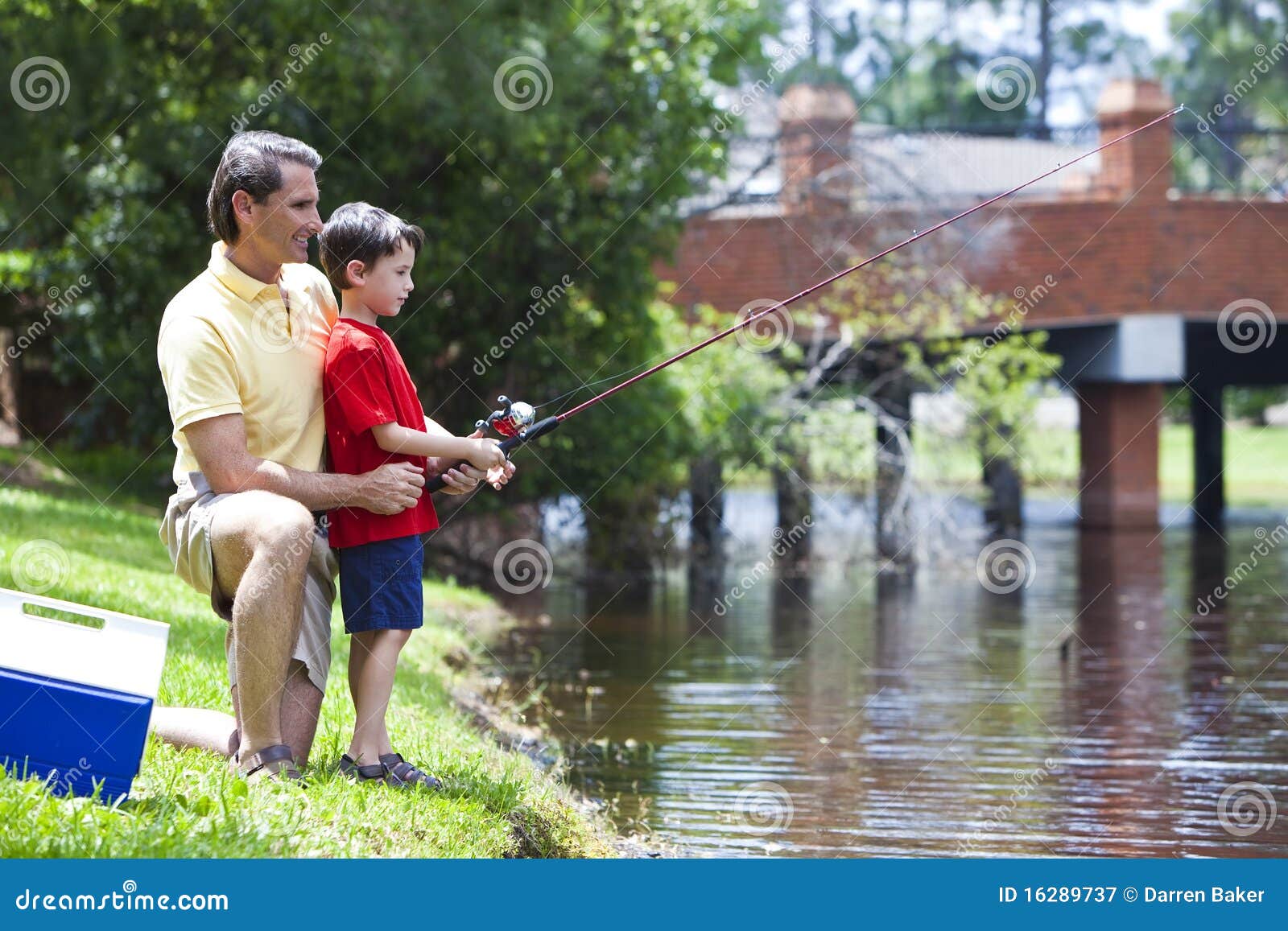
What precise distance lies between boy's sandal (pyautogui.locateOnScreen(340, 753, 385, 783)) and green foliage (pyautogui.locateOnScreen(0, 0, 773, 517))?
9.66 meters

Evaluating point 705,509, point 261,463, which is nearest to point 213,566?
point 261,463

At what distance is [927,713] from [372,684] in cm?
497

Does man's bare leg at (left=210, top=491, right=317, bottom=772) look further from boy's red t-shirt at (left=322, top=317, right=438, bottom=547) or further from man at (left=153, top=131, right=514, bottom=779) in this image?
boy's red t-shirt at (left=322, top=317, right=438, bottom=547)

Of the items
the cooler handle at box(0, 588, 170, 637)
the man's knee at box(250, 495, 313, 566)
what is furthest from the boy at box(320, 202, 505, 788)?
the cooler handle at box(0, 588, 170, 637)

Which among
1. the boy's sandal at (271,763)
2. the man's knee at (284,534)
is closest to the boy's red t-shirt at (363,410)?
the man's knee at (284,534)

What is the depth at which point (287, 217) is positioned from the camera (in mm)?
4523

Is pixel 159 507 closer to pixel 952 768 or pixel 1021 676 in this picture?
pixel 1021 676

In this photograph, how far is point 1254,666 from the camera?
1083 cm

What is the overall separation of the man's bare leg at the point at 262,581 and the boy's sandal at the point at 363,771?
24 cm

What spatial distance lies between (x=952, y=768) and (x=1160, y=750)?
4.02 ft

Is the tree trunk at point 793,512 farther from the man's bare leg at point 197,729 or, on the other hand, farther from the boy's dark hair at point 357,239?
the boy's dark hair at point 357,239

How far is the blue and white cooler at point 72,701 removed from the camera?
3863 millimetres

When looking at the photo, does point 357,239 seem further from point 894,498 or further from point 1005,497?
point 1005,497
